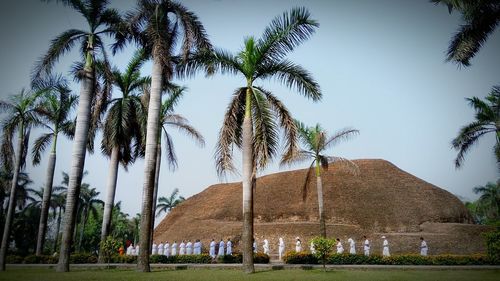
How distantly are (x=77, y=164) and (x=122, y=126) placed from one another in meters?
4.88

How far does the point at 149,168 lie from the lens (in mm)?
14234

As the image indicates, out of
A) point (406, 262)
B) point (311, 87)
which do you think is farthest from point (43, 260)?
point (406, 262)

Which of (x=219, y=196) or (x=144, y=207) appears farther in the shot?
(x=219, y=196)

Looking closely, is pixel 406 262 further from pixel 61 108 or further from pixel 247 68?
pixel 61 108

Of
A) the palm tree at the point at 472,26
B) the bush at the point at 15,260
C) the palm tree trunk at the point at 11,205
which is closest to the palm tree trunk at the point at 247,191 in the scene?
the palm tree at the point at 472,26

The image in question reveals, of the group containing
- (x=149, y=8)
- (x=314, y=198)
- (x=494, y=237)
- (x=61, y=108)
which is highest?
(x=149, y=8)

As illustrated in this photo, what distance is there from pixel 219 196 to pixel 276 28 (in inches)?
1551

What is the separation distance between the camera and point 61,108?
22.0 meters

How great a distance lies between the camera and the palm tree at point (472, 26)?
1348cm

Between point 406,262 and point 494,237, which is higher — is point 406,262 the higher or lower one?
the lower one

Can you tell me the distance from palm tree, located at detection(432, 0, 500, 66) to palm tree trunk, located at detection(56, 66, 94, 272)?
46.8 feet

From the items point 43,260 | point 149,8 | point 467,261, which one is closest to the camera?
point 149,8

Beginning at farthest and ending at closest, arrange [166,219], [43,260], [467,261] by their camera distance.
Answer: [166,219] → [43,260] → [467,261]

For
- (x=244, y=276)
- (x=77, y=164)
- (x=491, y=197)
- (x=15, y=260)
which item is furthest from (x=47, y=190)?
(x=491, y=197)
